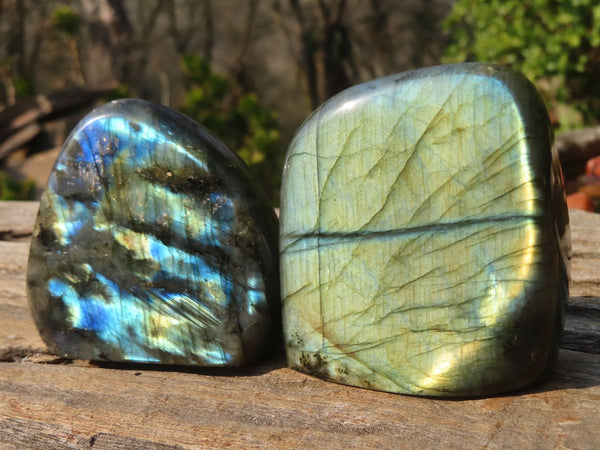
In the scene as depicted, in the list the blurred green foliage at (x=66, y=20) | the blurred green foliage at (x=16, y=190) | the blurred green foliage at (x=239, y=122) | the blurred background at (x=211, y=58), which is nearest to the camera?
the blurred green foliage at (x=16, y=190)

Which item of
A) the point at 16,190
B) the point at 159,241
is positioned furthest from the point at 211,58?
the point at 159,241

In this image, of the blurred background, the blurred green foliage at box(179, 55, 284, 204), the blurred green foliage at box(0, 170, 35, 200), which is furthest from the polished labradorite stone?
the blurred green foliage at box(179, 55, 284, 204)

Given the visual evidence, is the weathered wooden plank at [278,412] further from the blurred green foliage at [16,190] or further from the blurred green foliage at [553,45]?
the blurred green foliage at [16,190]

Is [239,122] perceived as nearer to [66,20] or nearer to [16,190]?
[66,20]

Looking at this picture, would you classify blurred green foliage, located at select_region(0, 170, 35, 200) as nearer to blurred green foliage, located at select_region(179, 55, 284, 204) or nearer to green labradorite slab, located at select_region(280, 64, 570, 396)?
blurred green foliage, located at select_region(179, 55, 284, 204)

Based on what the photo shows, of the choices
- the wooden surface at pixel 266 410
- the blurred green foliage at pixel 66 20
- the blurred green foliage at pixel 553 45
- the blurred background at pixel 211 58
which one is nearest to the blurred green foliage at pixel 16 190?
the blurred background at pixel 211 58
